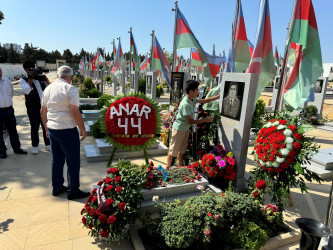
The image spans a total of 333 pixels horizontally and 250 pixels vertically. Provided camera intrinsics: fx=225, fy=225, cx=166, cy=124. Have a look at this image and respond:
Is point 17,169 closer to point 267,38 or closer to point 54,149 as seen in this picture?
point 54,149

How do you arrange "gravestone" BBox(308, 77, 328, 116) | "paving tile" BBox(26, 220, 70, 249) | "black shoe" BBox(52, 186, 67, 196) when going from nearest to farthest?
"paving tile" BBox(26, 220, 70, 249) < "black shoe" BBox(52, 186, 67, 196) < "gravestone" BBox(308, 77, 328, 116)

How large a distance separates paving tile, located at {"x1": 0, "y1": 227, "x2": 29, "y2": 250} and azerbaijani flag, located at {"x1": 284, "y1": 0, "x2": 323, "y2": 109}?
4.35 meters

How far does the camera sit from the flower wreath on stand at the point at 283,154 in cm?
306

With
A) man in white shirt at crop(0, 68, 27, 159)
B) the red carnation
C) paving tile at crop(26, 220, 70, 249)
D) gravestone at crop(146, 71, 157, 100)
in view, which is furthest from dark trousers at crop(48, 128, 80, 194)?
gravestone at crop(146, 71, 157, 100)

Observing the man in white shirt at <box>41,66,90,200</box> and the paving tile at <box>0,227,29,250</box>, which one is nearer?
the paving tile at <box>0,227,29,250</box>

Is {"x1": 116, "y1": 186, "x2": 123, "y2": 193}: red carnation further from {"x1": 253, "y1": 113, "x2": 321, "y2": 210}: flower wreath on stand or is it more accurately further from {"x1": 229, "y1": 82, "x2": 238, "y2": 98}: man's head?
{"x1": 229, "y1": 82, "x2": 238, "y2": 98}: man's head

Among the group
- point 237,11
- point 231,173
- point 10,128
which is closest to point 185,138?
point 231,173

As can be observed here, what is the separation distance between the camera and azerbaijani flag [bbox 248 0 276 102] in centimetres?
Answer: 395

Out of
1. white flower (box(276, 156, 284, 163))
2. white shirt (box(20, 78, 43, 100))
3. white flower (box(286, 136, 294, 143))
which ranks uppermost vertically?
white shirt (box(20, 78, 43, 100))

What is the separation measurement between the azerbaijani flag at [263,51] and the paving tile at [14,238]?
4.03 metres

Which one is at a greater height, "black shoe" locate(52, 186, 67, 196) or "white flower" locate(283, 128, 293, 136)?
"white flower" locate(283, 128, 293, 136)

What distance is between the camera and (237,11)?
518 centimetres

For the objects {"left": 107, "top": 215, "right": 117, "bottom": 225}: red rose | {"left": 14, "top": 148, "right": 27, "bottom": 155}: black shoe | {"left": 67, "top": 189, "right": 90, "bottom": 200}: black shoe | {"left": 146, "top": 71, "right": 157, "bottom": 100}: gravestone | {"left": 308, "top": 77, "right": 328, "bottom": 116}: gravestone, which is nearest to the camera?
{"left": 107, "top": 215, "right": 117, "bottom": 225}: red rose

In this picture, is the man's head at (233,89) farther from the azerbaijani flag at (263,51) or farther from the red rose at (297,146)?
the red rose at (297,146)
